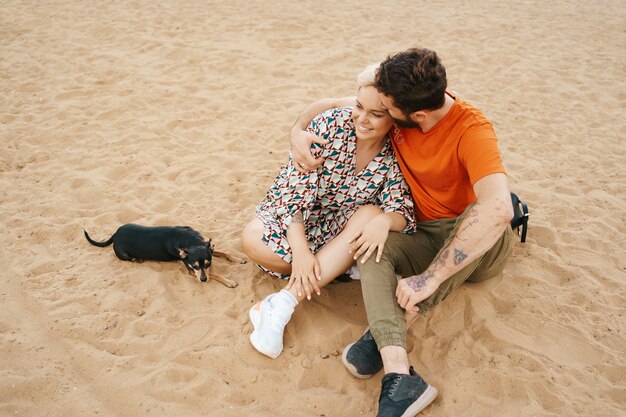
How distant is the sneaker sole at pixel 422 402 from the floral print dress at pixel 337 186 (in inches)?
37.5

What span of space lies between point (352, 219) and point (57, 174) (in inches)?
116

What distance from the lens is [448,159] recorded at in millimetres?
2750

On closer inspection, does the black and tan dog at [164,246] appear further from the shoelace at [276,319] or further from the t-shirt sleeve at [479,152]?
the t-shirt sleeve at [479,152]

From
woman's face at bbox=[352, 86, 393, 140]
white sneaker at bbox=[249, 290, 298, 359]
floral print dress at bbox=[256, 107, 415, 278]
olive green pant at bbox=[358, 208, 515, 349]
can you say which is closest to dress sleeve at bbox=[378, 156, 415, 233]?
floral print dress at bbox=[256, 107, 415, 278]

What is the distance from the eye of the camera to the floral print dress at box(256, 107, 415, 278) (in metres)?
2.92

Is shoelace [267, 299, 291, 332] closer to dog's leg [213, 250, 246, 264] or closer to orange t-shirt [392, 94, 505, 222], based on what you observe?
dog's leg [213, 250, 246, 264]

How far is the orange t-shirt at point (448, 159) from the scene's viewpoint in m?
2.61

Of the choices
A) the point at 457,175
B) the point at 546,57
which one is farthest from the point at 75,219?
the point at 546,57

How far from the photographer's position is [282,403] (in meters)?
2.58

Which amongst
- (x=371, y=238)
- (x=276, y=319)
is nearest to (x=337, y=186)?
(x=371, y=238)

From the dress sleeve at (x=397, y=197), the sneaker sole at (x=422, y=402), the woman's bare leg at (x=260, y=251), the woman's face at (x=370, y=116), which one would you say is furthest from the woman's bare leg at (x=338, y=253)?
the sneaker sole at (x=422, y=402)

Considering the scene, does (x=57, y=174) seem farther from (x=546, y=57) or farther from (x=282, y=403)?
(x=546, y=57)

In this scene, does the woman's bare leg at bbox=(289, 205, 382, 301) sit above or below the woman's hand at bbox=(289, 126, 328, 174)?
below

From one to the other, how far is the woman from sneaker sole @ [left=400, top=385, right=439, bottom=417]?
2.50 feet
